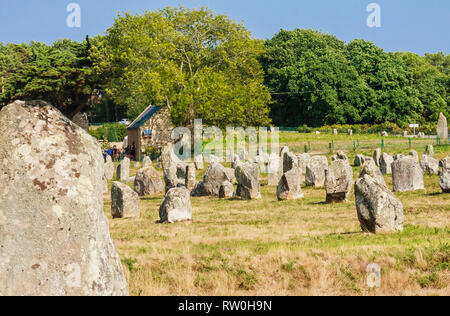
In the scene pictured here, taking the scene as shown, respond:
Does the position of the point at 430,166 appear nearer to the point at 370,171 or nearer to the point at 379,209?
the point at 370,171

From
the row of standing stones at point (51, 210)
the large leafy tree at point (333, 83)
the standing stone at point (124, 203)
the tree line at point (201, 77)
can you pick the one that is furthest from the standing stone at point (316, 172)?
the large leafy tree at point (333, 83)

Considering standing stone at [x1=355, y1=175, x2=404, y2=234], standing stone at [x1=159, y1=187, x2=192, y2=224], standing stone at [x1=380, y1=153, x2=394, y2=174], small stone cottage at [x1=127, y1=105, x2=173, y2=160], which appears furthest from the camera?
small stone cottage at [x1=127, y1=105, x2=173, y2=160]

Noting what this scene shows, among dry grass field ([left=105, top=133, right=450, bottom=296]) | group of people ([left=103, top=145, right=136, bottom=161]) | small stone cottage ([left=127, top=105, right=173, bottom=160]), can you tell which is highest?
small stone cottage ([left=127, top=105, right=173, bottom=160])

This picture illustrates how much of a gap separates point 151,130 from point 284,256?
5140 cm

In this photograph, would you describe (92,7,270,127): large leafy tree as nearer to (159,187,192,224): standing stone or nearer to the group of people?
the group of people

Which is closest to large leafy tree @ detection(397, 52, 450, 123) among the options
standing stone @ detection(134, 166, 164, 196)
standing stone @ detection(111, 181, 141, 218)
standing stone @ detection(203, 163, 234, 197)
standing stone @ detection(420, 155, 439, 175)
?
standing stone @ detection(420, 155, 439, 175)

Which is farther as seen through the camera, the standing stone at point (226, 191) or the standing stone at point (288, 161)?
the standing stone at point (288, 161)

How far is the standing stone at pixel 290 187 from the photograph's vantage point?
24.9 m

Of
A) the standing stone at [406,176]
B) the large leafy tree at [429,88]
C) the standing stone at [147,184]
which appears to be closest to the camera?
the standing stone at [406,176]

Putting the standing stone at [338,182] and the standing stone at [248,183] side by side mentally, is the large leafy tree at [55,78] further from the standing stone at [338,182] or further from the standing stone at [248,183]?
the standing stone at [338,182]

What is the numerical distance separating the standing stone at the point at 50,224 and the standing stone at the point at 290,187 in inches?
727

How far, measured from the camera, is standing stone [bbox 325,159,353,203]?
2270 cm

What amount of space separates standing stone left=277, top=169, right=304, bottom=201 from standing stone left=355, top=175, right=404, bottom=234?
9.75 meters
